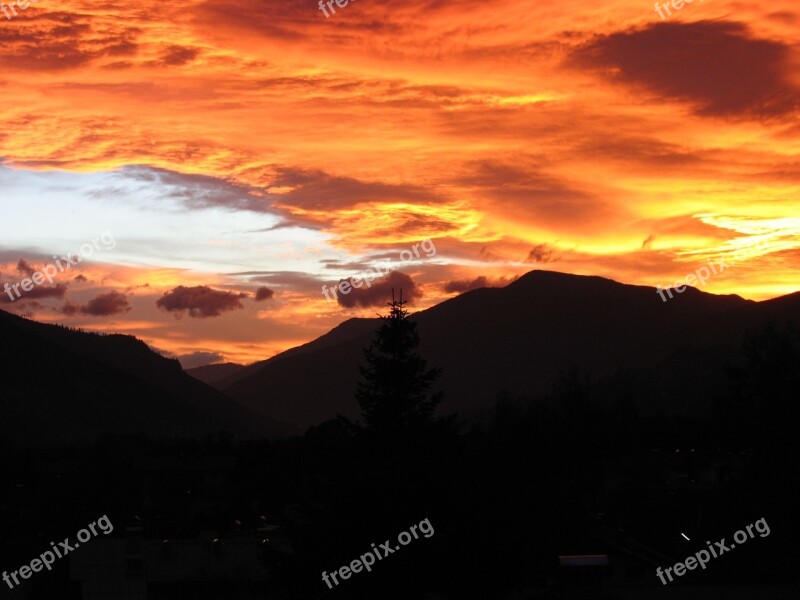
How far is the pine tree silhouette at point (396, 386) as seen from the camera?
36.3m

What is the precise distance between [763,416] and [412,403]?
165 feet

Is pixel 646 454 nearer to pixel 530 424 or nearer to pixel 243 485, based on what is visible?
pixel 530 424

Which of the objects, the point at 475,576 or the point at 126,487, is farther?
the point at 126,487

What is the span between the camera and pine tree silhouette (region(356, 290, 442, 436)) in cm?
3634

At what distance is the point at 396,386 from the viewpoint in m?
36.4

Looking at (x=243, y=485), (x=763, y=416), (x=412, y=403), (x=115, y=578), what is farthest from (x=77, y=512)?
(x=412, y=403)

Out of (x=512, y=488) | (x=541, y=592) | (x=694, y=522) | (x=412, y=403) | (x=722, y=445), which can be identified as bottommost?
(x=722, y=445)

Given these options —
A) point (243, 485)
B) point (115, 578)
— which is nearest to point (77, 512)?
point (243, 485)

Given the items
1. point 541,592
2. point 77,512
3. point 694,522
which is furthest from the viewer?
point 77,512

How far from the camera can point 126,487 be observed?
357 ft

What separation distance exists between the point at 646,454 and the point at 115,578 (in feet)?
202

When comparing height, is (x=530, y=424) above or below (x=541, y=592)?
below

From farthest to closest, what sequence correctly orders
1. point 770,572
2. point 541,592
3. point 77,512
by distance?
1. point 77,512
2. point 770,572
3. point 541,592

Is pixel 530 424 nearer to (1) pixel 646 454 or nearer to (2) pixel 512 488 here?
(1) pixel 646 454
